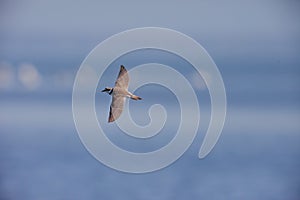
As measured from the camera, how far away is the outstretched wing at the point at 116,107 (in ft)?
14.9

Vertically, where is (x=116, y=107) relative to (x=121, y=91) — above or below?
below

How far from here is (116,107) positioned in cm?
461

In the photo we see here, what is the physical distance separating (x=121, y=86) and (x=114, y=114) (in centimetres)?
27

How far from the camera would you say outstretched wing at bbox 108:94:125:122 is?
454cm

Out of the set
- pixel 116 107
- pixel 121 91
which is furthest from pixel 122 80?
pixel 116 107

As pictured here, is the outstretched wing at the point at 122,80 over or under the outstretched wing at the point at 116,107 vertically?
over

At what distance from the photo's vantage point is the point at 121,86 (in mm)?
4684

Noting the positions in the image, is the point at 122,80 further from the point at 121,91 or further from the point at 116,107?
the point at 116,107

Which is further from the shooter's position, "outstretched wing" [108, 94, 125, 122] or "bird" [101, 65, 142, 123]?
"bird" [101, 65, 142, 123]

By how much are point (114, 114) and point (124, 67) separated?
0.44 m

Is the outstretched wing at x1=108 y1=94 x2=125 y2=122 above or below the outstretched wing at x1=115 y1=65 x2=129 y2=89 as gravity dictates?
below

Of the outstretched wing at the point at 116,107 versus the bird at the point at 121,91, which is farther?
the bird at the point at 121,91

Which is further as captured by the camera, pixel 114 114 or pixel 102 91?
pixel 102 91

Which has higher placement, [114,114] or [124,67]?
[124,67]
